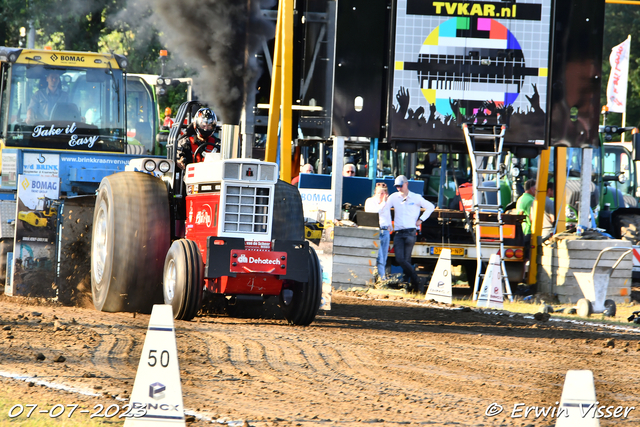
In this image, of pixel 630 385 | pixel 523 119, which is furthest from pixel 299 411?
pixel 523 119

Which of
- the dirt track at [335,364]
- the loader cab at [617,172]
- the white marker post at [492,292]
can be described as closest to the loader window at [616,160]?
the loader cab at [617,172]

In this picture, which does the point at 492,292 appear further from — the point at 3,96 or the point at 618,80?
the point at 618,80

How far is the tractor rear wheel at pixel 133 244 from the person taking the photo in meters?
9.25

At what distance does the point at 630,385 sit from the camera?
22.5 feet

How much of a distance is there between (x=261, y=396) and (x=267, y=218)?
3646 mm

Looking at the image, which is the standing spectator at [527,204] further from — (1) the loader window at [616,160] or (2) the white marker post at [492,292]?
(1) the loader window at [616,160]

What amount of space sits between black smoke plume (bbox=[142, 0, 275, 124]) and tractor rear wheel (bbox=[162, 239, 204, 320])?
5.62 meters

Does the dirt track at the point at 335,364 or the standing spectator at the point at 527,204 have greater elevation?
the standing spectator at the point at 527,204

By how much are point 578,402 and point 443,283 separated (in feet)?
29.9

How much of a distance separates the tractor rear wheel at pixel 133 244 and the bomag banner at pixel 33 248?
153cm

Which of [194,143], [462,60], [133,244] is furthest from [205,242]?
[462,60]

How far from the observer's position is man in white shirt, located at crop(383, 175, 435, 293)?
1476 cm

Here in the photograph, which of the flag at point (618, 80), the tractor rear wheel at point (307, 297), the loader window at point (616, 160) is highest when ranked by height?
the flag at point (618, 80)

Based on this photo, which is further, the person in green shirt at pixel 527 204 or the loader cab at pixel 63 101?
the person in green shirt at pixel 527 204
